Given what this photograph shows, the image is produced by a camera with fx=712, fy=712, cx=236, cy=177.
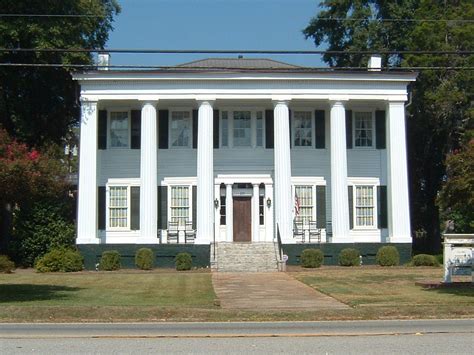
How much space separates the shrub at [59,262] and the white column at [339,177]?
12.7m

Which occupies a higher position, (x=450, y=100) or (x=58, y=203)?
(x=450, y=100)

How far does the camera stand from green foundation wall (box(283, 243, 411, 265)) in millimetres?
35125

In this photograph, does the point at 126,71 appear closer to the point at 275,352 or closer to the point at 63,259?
the point at 63,259

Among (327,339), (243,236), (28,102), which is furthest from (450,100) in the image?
(327,339)

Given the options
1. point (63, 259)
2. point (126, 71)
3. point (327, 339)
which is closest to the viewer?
point (327, 339)

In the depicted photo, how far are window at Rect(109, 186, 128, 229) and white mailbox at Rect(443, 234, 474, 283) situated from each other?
1781cm

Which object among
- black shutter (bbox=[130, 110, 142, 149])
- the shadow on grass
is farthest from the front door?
the shadow on grass

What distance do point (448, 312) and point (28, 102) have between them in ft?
98.7

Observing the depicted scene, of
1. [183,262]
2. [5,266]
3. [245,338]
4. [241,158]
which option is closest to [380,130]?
[241,158]

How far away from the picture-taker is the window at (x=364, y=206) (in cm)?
3753

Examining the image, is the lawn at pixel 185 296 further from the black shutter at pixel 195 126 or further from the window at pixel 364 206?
the black shutter at pixel 195 126

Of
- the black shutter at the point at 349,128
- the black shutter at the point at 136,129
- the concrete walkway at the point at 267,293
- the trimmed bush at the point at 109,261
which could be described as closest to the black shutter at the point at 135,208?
the black shutter at the point at 136,129

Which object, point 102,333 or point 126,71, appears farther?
point 126,71

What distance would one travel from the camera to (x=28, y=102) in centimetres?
4062
